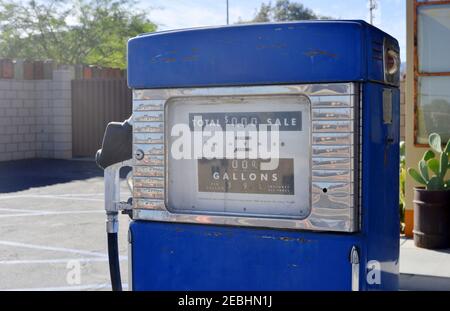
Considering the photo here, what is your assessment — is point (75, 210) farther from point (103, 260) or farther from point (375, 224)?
point (375, 224)

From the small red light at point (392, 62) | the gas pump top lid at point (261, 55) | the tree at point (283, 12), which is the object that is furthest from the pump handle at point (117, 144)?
the tree at point (283, 12)

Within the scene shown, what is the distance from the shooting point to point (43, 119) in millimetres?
17531

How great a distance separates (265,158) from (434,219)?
4.80 metres

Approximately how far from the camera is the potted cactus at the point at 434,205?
283 inches

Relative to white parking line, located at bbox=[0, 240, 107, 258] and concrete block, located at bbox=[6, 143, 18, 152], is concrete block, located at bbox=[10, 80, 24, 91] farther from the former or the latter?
white parking line, located at bbox=[0, 240, 107, 258]

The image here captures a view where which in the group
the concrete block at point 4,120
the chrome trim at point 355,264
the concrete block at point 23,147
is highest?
the concrete block at point 4,120

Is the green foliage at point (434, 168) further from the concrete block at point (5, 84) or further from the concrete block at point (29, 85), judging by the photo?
the concrete block at point (29, 85)

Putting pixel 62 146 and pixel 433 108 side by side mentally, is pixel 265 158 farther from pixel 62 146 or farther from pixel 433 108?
pixel 62 146

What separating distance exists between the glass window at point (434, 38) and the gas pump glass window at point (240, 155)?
5417 mm

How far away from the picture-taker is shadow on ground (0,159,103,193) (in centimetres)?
1340

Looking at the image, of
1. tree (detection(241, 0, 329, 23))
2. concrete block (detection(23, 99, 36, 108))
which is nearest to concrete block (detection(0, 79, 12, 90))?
concrete block (detection(23, 99, 36, 108))

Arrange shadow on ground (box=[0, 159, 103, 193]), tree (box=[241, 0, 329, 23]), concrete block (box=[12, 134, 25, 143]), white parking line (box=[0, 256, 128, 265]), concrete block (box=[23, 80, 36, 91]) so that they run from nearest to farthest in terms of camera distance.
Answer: white parking line (box=[0, 256, 128, 265]) < shadow on ground (box=[0, 159, 103, 193]) < concrete block (box=[12, 134, 25, 143]) < concrete block (box=[23, 80, 36, 91]) < tree (box=[241, 0, 329, 23])

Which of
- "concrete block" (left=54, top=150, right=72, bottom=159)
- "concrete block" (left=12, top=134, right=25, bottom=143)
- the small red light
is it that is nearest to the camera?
the small red light

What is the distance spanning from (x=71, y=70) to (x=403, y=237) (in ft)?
38.0
